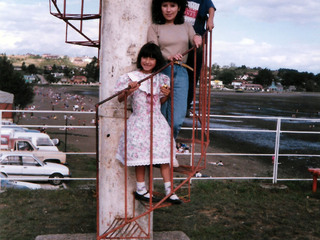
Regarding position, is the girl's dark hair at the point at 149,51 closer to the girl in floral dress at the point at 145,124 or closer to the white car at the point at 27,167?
the girl in floral dress at the point at 145,124

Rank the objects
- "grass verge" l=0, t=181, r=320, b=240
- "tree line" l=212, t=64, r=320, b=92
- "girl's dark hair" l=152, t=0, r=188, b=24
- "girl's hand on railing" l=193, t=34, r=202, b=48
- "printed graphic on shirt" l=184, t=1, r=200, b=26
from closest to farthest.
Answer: "girl's dark hair" l=152, t=0, r=188, b=24
"girl's hand on railing" l=193, t=34, r=202, b=48
"printed graphic on shirt" l=184, t=1, r=200, b=26
"grass verge" l=0, t=181, r=320, b=240
"tree line" l=212, t=64, r=320, b=92

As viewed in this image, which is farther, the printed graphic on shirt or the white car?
the white car

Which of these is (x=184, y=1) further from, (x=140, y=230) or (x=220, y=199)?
(x=220, y=199)

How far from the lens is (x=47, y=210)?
4.65 meters

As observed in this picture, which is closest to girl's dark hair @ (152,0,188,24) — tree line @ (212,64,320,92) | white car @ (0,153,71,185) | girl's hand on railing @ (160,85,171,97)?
girl's hand on railing @ (160,85,171,97)

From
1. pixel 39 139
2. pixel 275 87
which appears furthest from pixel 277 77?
pixel 39 139

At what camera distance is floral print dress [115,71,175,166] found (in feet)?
8.03

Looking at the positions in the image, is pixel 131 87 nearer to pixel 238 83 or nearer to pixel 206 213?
pixel 206 213

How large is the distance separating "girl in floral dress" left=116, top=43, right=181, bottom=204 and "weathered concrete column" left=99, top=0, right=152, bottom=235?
55mm

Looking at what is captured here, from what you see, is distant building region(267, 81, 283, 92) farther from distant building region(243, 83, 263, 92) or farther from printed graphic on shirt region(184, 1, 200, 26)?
printed graphic on shirt region(184, 1, 200, 26)

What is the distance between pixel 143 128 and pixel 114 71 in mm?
406

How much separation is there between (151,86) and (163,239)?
4.25ft

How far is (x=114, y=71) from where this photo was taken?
8.02ft

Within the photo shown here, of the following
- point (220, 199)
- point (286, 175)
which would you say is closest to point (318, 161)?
point (286, 175)
